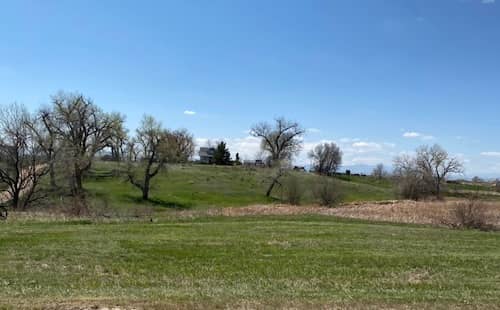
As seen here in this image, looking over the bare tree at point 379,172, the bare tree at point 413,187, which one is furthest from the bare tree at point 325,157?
the bare tree at point 413,187

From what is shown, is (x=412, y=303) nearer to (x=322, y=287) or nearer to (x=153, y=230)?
(x=322, y=287)

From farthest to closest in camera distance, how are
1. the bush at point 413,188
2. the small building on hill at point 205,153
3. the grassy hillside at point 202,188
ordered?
the small building on hill at point 205,153 < the grassy hillside at point 202,188 < the bush at point 413,188

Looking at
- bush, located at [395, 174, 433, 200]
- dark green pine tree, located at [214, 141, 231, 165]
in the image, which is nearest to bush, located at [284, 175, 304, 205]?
bush, located at [395, 174, 433, 200]

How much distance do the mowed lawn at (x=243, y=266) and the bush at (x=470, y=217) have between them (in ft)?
16.1

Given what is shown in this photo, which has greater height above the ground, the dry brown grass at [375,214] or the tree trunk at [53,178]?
the tree trunk at [53,178]

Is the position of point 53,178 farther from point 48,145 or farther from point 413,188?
point 413,188

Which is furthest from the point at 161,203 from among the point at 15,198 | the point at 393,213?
the point at 393,213

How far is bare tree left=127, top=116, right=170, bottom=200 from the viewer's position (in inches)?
2749

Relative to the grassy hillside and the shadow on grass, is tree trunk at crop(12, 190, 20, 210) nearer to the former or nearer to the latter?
the grassy hillside

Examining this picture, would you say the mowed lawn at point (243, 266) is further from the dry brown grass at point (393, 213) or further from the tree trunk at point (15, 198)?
the tree trunk at point (15, 198)

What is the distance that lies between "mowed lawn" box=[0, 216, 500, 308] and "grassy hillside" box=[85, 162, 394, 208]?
109ft

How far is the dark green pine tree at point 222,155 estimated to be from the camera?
124m

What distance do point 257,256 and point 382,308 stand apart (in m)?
8.89

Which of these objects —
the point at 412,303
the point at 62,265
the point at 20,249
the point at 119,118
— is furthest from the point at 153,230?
the point at 119,118
